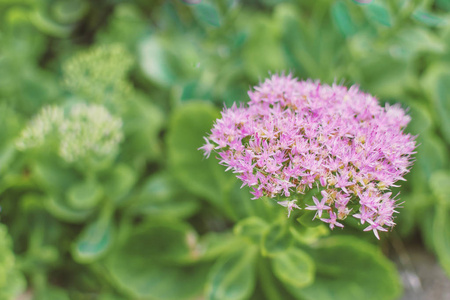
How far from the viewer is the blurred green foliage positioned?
5.09 ft

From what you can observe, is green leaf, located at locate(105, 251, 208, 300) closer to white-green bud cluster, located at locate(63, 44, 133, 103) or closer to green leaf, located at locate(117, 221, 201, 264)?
green leaf, located at locate(117, 221, 201, 264)

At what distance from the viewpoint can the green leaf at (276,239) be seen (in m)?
1.20

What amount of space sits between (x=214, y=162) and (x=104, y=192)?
16.4 inches

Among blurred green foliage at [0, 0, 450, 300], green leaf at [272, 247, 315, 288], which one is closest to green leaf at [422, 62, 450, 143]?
blurred green foliage at [0, 0, 450, 300]

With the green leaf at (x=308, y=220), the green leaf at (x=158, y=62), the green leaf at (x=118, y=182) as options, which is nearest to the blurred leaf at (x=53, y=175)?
the green leaf at (x=118, y=182)

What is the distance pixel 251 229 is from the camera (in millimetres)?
1301

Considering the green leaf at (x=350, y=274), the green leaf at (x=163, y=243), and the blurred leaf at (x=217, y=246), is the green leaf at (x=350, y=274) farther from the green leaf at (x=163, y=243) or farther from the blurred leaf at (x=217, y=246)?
the green leaf at (x=163, y=243)

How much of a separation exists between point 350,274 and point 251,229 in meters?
0.51

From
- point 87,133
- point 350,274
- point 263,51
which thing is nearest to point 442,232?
point 350,274

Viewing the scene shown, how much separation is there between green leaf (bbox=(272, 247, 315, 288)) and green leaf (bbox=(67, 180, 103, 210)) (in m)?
0.66

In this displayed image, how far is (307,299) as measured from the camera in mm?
1529

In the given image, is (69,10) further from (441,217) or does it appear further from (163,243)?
(441,217)

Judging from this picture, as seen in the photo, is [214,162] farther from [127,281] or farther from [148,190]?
[127,281]

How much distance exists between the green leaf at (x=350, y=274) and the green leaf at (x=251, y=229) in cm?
35
